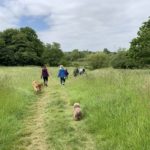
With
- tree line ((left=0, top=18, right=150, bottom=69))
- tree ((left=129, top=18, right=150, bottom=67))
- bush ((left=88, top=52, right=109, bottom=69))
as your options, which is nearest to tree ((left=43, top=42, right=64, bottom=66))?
tree line ((left=0, top=18, right=150, bottom=69))

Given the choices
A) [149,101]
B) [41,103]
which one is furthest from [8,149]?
[41,103]

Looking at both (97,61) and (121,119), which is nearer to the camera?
(121,119)

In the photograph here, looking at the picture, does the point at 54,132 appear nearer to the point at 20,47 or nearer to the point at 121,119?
the point at 121,119

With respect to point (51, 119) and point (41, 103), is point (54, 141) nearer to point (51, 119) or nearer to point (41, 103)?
point (51, 119)

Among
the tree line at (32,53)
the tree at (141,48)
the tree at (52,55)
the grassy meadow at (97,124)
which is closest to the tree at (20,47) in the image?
the tree line at (32,53)

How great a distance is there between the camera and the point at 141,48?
4550cm

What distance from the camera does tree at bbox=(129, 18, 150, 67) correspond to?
4462cm

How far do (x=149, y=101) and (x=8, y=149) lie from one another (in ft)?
13.3

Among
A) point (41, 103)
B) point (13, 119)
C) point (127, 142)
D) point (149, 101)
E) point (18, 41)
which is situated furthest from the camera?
point (18, 41)

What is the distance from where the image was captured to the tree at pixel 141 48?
44.6m

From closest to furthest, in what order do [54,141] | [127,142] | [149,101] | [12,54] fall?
1. [127,142]
2. [54,141]
3. [149,101]
4. [12,54]

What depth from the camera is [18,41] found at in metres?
84.2

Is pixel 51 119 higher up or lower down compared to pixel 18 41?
lower down

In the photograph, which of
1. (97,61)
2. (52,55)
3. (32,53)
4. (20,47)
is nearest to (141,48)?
(97,61)
